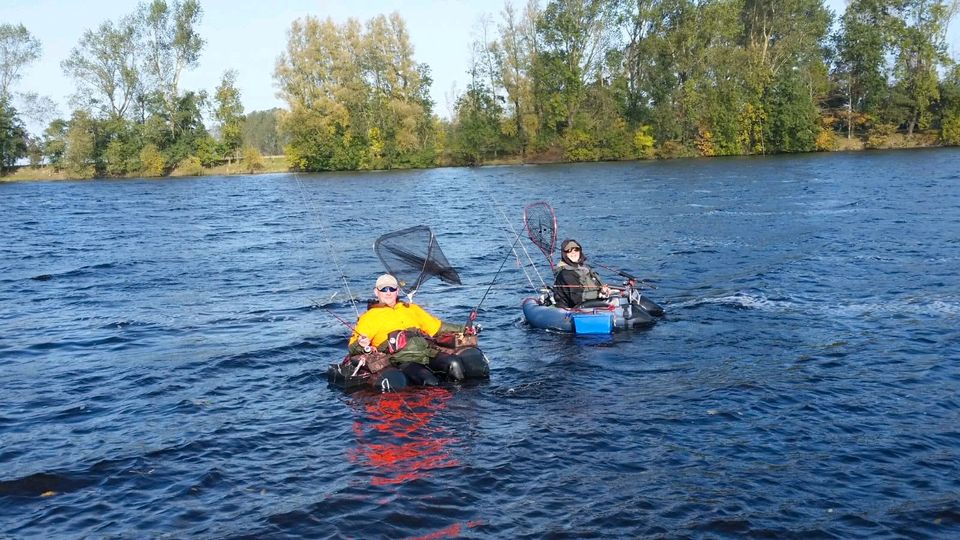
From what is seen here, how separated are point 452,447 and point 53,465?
487cm

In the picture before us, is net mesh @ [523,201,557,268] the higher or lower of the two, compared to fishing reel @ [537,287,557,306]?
higher

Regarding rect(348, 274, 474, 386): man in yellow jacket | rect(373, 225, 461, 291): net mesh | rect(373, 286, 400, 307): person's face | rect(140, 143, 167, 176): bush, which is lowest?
rect(348, 274, 474, 386): man in yellow jacket

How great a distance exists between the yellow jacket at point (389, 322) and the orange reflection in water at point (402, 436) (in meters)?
1.01

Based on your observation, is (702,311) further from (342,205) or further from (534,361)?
(342,205)

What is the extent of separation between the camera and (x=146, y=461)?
33.2ft

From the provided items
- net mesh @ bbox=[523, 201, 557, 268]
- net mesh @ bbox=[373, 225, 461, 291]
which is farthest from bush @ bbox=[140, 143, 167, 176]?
net mesh @ bbox=[373, 225, 461, 291]

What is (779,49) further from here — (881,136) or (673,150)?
(673,150)

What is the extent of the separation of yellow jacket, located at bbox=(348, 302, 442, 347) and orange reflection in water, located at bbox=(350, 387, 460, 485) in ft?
3.32

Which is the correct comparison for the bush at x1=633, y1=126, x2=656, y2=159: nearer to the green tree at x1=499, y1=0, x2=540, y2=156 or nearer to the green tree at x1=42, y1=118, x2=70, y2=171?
the green tree at x1=499, y1=0, x2=540, y2=156

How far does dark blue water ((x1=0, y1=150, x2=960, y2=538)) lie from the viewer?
8555mm

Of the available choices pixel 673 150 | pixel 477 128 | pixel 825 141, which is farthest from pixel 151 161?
pixel 825 141

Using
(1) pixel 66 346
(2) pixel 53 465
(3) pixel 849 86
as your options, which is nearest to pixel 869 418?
(2) pixel 53 465

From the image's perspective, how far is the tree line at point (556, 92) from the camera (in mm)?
78250

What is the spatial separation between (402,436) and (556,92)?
76.5 metres
